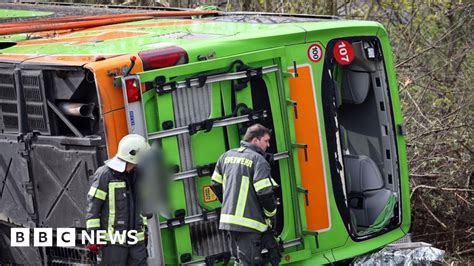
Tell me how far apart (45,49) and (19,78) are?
52 centimetres

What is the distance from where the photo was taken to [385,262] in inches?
349

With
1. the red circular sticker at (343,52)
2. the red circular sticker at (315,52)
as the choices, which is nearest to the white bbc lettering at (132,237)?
the red circular sticker at (315,52)

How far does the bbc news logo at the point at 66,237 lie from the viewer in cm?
734

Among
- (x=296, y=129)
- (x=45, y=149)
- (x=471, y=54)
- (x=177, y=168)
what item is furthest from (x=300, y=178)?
(x=471, y=54)

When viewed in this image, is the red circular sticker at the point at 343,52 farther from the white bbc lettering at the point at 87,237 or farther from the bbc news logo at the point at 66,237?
the white bbc lettering at the point at 87,237

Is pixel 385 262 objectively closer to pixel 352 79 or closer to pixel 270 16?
pixel 352 79

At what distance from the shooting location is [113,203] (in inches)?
287

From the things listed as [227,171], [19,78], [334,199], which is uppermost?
[19,78]

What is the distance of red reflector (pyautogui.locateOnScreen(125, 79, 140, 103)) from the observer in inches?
283

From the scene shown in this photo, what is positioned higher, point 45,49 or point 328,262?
point 45,49

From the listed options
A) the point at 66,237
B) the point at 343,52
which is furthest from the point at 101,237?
the point at 343,52

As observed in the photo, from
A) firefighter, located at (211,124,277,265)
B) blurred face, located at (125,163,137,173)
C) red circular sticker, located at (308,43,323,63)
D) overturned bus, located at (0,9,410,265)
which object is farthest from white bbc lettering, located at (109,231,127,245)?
red circular sticker, located at (308,43,323,63)

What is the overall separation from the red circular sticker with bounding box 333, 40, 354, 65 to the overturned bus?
14 mm

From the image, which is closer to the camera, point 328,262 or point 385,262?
point 328,262
